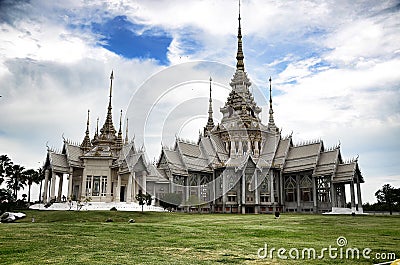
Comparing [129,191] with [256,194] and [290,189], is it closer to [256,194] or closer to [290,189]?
[256,194]

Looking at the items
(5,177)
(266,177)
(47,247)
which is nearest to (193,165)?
(266,177)

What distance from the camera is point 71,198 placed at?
4800 cm

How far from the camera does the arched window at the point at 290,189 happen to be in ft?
195

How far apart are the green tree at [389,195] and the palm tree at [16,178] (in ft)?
156

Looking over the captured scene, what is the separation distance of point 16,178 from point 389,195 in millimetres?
48603

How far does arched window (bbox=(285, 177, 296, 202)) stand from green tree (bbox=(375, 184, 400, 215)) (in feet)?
37.0

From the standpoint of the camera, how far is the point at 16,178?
5234cm

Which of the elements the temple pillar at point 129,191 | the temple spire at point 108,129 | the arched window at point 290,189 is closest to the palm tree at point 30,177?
the temple spire at point 108,129

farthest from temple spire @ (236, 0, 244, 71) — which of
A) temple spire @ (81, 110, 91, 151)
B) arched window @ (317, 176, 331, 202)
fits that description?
temple spire @ (81, 110, 91, 151)

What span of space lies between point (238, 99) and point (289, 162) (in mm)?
16191

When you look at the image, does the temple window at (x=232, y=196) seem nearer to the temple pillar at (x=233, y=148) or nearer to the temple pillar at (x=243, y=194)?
the temple pillar at (x=243, y=194)

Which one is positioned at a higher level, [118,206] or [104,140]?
[104,140]

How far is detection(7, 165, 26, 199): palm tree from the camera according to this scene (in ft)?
171

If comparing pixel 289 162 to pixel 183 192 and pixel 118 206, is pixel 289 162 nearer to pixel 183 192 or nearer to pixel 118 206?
pixel 183 192
